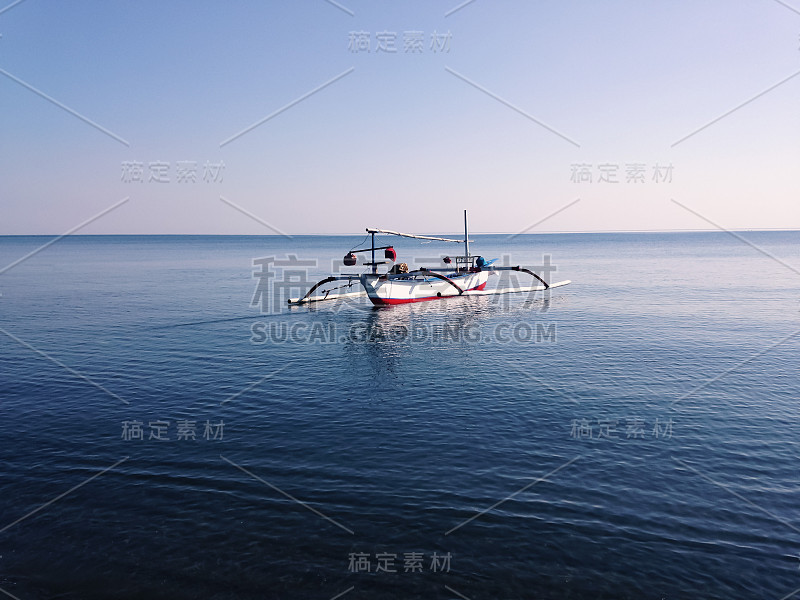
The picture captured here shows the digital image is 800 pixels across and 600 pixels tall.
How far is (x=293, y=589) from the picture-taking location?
12.3 m

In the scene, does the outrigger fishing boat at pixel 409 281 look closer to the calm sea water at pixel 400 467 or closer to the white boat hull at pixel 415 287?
the white boat hull at pixel 415 287

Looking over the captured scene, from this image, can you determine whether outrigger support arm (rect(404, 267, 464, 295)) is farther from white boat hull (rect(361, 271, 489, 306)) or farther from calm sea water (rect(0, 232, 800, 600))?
calm sea water (rect(0, 232, 800, 600))

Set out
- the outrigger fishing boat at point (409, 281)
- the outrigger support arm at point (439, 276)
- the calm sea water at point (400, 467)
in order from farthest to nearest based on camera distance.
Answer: the outrigger support arm at point (439, 276) < the outrigger fishing boat at point (409, 281) < the calm sea water at point (400, 467)

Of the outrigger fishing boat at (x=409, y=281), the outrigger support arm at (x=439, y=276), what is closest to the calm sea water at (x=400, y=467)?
the outrigger fishing boat at (x=409, y=281)

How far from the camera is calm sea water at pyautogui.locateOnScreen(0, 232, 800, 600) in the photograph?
42.3ft

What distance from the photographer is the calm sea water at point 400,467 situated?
12.9 metres

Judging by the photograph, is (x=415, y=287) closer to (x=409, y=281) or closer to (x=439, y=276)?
(x=409, y=281)

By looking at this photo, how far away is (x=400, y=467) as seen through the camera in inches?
723

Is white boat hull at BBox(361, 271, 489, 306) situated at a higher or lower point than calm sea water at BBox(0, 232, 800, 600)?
higher

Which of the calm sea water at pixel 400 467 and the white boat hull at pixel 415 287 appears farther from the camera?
the white boat hull at pixel 415 287

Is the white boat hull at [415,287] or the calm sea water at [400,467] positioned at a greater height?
the white boat hull at [415,287]

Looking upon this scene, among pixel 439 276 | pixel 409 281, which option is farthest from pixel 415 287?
pixel 439 276

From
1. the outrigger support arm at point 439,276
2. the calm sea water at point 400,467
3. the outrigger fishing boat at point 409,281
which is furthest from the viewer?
the outrigger support arm at point 439,276

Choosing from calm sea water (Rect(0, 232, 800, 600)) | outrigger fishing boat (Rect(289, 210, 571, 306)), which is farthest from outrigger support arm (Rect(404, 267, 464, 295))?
calm sea water (Rect(0, 232, 800, 600))
